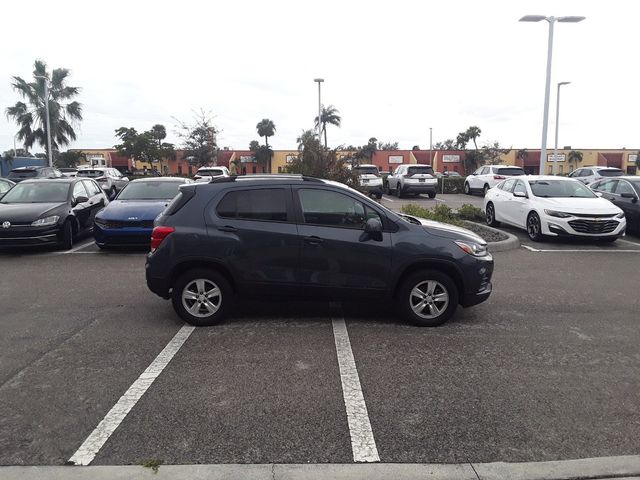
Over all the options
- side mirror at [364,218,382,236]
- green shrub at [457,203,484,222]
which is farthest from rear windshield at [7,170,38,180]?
side mirror at [364,218,382,236]

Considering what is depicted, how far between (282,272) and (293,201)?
2.63 feet

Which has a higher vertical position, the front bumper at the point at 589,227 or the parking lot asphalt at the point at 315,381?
the front bumper at the point at 589,227

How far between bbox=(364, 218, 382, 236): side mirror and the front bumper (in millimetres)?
7103

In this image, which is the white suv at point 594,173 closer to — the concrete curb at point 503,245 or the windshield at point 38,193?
the concrete curb at point 503,245

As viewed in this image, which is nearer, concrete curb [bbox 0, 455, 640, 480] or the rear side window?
concrete curb [bbox 0, 455, 640, 480]

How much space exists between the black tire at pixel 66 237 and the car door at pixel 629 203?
504 inches

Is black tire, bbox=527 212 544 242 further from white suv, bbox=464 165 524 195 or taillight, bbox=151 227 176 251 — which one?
white suv, bbox=464 165 524 195

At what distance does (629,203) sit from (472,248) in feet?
30.1

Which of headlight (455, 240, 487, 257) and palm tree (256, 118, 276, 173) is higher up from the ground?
palm tree (256, 118, 276, 173)

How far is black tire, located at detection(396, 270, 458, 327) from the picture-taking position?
5.80 meters

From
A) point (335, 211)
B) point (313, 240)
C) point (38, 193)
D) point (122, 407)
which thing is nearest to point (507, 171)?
point (38, 193)

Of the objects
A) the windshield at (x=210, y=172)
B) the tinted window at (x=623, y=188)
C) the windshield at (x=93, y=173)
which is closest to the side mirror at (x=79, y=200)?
the windshield at (x=210, y=172)

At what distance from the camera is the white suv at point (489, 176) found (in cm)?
2456

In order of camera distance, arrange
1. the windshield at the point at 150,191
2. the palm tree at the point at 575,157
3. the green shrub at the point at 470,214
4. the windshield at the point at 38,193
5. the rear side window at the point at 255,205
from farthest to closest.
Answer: the palm tree at the point at 575,157 → the green shrub at the point at 470,214 → the windshield at the point at 150,191 → the windshield at the point at 38,193 → the rear side window at the point at 255,205
